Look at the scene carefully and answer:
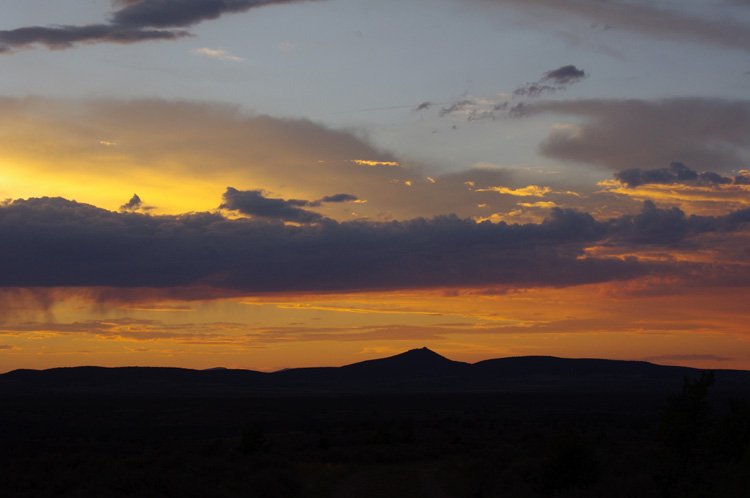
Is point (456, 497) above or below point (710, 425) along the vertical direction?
below

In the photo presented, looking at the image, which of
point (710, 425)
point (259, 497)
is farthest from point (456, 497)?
point (710, 425)

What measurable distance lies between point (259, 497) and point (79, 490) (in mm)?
5827

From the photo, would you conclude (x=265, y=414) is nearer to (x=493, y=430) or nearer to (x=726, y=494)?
(x=493, y=430)

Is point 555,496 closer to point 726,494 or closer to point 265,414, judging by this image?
point 726,494

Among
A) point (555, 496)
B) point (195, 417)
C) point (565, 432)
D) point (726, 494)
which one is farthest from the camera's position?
point (195, 417)

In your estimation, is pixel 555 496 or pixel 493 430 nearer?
pixel 555 496

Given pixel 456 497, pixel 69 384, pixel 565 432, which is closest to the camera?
pixel 565 432

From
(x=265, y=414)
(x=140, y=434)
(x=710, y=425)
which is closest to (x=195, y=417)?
(x=265, y=414)

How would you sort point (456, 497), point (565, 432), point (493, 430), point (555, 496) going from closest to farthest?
point (555, 496)
point (565, 432)
point (456, 497)
point (493, 430)

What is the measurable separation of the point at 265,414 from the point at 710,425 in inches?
2626

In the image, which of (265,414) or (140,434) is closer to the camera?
(140,434)

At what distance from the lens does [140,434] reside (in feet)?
211

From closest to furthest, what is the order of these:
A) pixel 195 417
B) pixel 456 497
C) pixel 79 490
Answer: pixel 79 490 < pixel 456 497 < pixel 195 417

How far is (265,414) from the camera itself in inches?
3410
